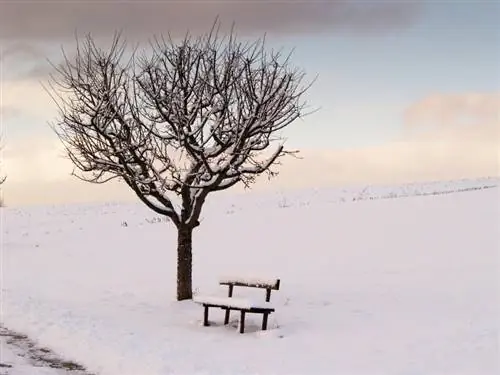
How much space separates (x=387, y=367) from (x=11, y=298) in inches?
452

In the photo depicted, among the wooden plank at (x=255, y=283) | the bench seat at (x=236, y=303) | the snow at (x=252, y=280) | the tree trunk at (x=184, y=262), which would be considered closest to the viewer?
the bench seat at (x=236, y=303)

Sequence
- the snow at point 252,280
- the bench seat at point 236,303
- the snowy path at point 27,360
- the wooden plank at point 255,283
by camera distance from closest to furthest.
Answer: the snowy path at point 27,360 → the bench seat at point 236,303 → the wooden plank at point 255,283 → the snow at point 252,280

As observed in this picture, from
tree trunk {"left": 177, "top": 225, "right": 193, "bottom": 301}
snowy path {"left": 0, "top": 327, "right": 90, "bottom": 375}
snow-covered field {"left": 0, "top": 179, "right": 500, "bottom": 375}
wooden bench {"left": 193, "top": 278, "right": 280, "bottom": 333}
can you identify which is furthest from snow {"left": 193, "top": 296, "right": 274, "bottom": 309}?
snowy path {"left": 0, "top": 327, "right": 90, "bottom": 375}

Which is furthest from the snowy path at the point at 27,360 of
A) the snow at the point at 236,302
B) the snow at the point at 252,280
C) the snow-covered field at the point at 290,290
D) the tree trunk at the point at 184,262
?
the snow at the point at 252,280

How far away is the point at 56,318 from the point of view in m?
14.5

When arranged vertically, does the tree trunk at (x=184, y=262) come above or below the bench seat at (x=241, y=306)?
above

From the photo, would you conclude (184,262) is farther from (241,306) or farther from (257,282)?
(241,306)

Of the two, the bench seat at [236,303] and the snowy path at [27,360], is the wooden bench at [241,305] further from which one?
the snowy path at [27,360]

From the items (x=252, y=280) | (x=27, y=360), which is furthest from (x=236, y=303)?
(x=27, y=360)

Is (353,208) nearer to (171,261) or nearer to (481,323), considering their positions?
(171,261)

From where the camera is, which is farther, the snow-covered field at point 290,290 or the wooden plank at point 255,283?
the wooden plank at point 255,283

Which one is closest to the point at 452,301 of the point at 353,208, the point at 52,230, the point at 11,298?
the point at 11,298

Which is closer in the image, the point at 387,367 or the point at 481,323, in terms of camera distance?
the point at 387,367

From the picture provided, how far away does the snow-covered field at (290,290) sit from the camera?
1102cm
